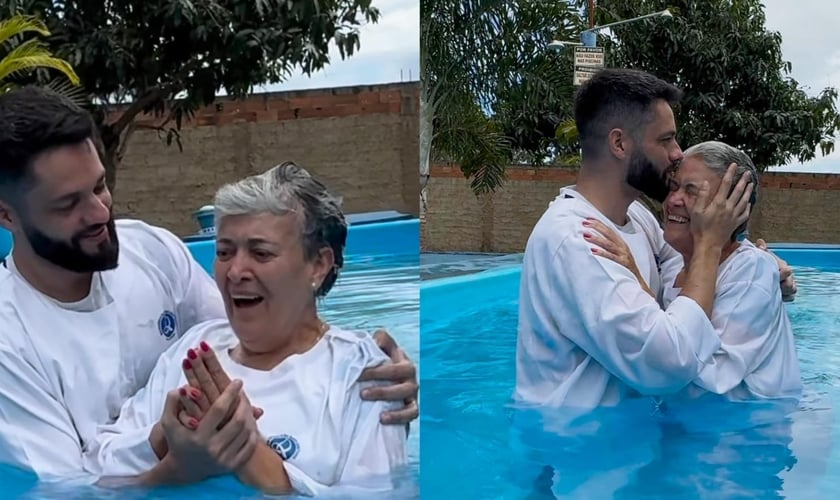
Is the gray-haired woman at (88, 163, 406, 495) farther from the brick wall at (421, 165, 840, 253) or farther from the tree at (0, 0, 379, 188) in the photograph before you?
the brick wall at (421, 165, 840, 253)

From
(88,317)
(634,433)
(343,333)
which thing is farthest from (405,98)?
(634,433)

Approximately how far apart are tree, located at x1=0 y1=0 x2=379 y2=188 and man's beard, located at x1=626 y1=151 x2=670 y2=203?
1.29 metres

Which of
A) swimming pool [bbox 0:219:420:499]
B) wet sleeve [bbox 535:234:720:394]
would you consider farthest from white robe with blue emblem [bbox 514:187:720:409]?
swimming pool [bbox 0:219:420:499]

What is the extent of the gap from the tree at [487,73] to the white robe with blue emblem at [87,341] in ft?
16.6

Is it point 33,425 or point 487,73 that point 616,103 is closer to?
point 33,425

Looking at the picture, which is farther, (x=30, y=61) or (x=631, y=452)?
(x=631, y=452)

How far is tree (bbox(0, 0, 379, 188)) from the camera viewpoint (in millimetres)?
1341

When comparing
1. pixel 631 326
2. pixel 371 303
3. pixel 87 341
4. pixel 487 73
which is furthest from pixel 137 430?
pixel 487 73

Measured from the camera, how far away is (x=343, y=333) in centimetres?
143

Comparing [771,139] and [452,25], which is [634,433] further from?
[771,139]

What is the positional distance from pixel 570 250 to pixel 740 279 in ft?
1.53

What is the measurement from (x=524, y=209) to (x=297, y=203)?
1154 centimetres

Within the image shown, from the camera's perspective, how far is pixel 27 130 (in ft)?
4.16

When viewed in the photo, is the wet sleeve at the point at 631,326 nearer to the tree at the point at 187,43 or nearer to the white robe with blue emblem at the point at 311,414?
the white robe with blue emblem at the point at 311,414
